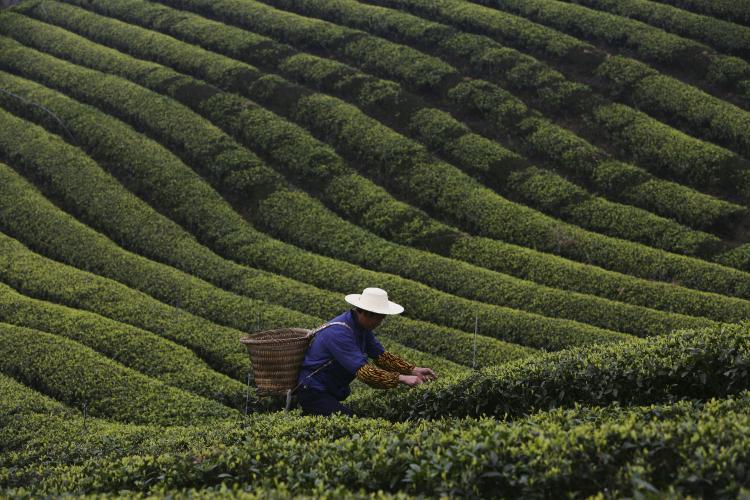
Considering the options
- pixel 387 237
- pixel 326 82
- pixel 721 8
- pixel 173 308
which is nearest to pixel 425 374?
pixel 173 308

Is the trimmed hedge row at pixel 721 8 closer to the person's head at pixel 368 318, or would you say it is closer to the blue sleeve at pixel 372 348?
the blue sleeve at pixel 372 348

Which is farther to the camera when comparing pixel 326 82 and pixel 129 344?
pixel 326 82

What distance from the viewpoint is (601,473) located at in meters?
8.37

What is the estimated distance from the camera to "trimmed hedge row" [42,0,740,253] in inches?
1099

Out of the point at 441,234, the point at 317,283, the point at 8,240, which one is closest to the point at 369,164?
the point at 441,234

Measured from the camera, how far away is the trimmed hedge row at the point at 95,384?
19016 mm

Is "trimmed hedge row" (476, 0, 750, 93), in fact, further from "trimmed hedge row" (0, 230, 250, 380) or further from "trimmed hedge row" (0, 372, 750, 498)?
"trimmed hedge row" (0, 372, 750, 498)

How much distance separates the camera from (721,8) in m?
37.1

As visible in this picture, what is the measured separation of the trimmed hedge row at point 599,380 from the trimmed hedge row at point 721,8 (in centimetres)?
2810

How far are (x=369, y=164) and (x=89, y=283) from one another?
11.1 m

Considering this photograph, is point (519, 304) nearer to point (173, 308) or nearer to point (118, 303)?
point (173, 308)

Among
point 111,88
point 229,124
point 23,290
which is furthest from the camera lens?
point 111,88

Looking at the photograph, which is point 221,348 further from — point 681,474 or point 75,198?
point 681,474

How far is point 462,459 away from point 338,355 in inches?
143
